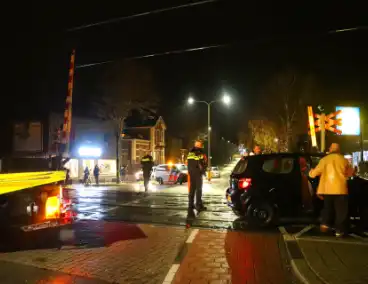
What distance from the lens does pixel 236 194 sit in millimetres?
8953

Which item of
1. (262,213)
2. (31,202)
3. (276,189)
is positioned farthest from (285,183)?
(31,202)

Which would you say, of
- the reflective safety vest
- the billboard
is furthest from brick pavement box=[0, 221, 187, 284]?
the billboard

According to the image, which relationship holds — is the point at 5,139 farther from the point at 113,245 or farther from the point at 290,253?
the point at 290,253

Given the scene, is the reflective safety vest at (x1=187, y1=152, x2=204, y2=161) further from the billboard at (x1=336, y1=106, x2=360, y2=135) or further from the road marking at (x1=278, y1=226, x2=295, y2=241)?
the billboard at (x1=336, y1=106, x2=360, y2=135)

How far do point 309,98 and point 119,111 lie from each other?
18263mm

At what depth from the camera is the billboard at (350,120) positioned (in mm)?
20125

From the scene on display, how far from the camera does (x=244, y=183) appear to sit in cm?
886

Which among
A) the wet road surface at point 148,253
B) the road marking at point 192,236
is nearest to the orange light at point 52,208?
the wet road surface at point 148,253

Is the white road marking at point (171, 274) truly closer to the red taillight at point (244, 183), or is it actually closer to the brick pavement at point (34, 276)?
the brick pavement at point (34, 276)

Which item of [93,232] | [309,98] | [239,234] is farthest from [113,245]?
[309,98]

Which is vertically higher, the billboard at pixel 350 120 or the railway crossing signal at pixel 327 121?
the billboard at pixel 350 120

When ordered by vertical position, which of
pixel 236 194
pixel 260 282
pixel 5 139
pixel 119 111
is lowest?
pixel 260 282

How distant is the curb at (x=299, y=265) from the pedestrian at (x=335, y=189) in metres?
0.93

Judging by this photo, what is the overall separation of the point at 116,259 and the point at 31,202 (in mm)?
1535
